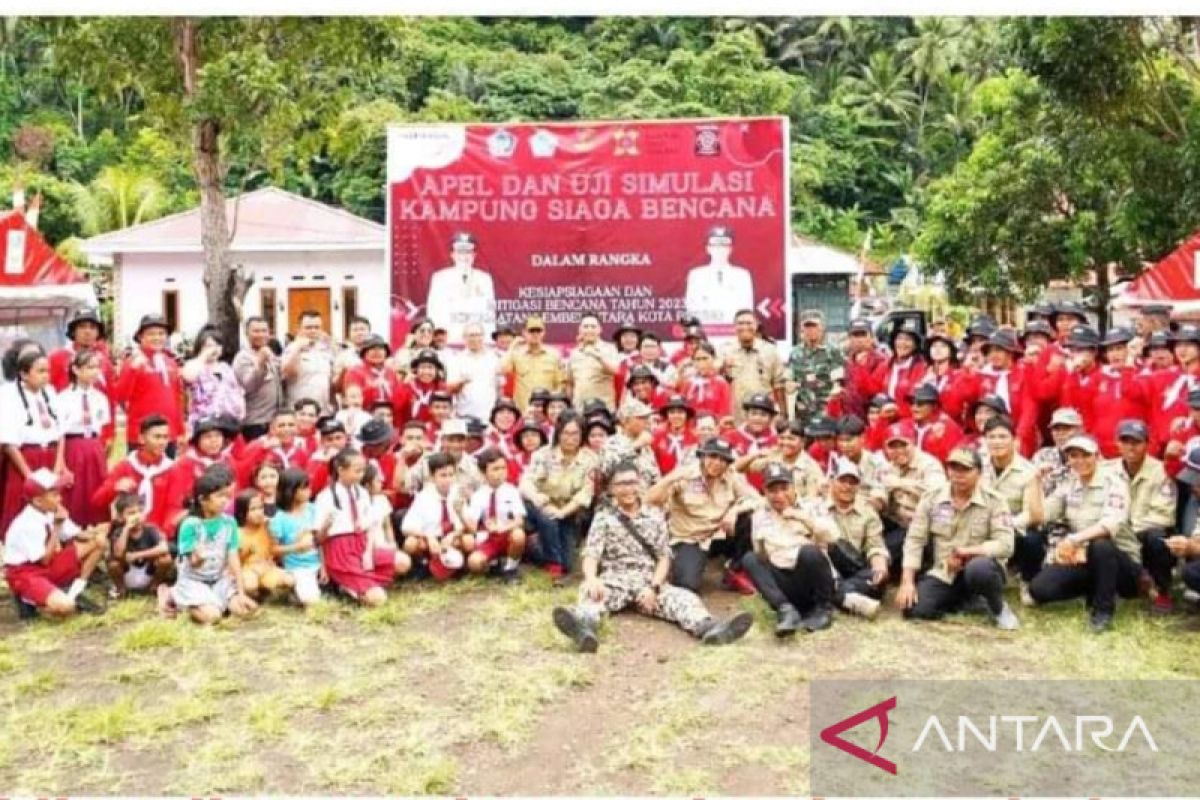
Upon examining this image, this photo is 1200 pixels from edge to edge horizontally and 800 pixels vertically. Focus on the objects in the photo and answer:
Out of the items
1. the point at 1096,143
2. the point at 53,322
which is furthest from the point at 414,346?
the point at 1096,143

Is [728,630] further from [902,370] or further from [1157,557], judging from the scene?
[902,370]

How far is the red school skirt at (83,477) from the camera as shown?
6.98 meters

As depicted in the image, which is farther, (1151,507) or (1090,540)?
(1151,507)

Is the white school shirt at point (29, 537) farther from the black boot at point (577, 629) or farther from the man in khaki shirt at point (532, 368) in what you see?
the man in khaki shirt at point (532, 368)

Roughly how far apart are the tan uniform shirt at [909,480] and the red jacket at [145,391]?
4.26 m

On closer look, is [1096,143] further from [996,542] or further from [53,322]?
[53,322]

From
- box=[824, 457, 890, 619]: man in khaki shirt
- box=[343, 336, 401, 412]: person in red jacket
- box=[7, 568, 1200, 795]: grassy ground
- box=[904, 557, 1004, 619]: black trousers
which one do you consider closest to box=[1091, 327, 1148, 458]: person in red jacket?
box=[7, 568, 1200, 795]: grassy ground

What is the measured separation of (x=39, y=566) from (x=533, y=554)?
2704 mm

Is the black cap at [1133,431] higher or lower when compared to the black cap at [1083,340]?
Answer: lower

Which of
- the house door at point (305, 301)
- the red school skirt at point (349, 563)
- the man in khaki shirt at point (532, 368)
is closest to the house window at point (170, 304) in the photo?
the house door at point (305, 301)

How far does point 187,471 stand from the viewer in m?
6.88

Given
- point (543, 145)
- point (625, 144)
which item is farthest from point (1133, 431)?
point (543, 145)

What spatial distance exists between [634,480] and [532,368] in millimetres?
2523

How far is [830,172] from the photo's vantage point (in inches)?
1492
